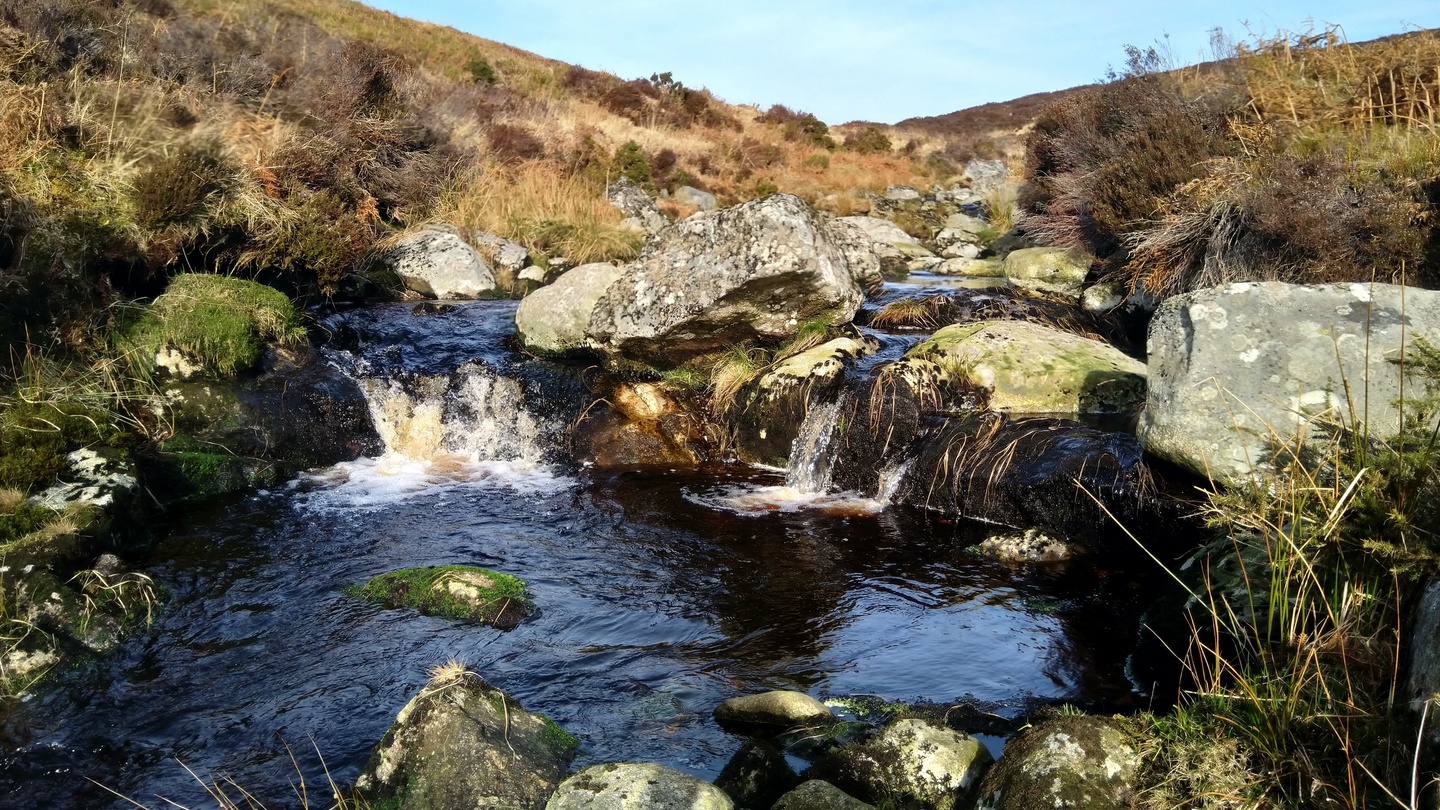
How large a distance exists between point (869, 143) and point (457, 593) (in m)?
33.7

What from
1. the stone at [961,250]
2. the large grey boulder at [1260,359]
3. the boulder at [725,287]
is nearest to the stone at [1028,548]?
the large grey boulder at [1260,359]

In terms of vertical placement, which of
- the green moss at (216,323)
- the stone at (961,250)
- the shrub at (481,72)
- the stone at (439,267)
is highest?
the shrub at (481,72)

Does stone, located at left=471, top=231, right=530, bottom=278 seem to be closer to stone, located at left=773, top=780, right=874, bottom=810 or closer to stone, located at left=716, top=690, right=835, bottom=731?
stone, located at left=716, top=690, right=835, bottom=731

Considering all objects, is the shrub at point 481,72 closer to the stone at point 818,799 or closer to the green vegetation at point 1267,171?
the green vegetation at point 1267,171

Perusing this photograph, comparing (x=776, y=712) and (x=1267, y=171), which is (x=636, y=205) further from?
(x=776, y=712)

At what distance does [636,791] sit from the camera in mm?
3480

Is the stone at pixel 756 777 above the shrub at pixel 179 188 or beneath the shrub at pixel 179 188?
beneath

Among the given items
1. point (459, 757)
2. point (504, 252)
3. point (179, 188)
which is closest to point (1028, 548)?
point (459, 757)

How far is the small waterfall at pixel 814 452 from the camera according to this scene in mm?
8812

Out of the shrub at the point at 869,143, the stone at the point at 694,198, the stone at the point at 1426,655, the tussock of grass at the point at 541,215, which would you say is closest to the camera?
the stone at the point at 1426,655

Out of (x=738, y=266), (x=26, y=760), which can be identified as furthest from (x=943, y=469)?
(x=26, y=760)

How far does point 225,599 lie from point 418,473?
3212 millimetres

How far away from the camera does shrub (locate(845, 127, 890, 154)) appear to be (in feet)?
118

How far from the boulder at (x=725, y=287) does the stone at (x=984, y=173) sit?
1031 inches
